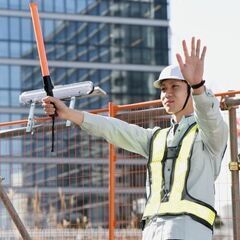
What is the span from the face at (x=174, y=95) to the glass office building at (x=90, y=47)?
49693 millimetres

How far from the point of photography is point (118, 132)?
3943 millimetres

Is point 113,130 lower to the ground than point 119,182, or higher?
higher

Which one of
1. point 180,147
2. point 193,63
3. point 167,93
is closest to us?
point 193,63

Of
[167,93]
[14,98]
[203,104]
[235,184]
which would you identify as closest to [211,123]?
[203,104]

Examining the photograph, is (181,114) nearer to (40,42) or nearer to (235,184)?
(40,42)

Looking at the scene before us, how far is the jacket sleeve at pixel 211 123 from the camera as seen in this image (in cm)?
348

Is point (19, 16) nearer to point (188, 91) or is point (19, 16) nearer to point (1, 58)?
point (1, 58)

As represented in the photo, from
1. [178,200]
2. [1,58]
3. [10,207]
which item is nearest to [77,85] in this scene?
[10,207]

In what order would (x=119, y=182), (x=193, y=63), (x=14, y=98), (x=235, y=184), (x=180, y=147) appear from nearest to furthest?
(x=193, y=63) < (x=180, y=147) < (x=235, y=184) < (x=119, y=182) < (x=14, y=98)

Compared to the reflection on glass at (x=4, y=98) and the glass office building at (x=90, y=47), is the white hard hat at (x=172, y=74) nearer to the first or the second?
the glass office building at (x=90, y=47)

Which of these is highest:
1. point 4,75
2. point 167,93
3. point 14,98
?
point 4,75

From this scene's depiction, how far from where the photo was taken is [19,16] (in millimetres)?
55344

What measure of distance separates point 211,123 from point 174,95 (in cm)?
35

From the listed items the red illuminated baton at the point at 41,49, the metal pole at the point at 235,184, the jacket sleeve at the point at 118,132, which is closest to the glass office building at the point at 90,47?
the metal pole at the point at 235,184
